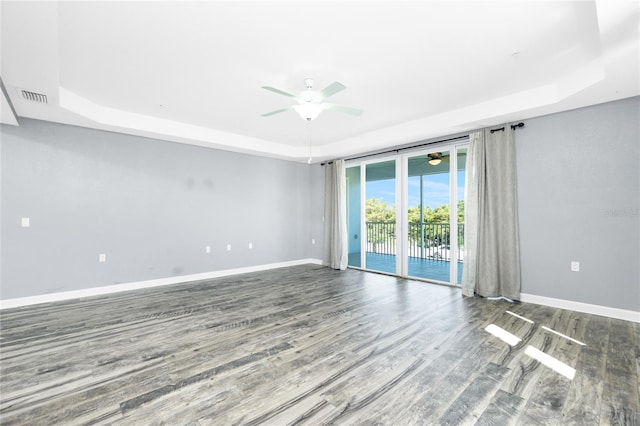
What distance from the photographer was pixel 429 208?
231 inches

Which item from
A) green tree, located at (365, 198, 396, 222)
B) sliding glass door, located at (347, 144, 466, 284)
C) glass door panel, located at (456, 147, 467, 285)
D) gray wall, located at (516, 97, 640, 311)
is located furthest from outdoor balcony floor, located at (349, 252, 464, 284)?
gray wall, located at (516, 97, 640, 311)

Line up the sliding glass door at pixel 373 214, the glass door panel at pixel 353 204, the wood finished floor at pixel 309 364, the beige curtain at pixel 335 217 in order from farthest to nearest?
the glass door panel at pixel 353 204 → the beige curtain at pixel 335 217 → the sliding glass door at pixel 373 214 → the wood finished floor at pixel 309 364

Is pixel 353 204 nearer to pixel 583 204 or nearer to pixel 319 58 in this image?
pixel 583 204

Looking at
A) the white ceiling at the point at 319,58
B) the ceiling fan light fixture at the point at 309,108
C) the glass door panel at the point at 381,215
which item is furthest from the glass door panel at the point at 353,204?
the ceiling fan light fixture at the point at 309,108

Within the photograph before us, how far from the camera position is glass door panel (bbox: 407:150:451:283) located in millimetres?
5223

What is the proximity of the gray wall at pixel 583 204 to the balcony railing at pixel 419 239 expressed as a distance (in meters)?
1.90

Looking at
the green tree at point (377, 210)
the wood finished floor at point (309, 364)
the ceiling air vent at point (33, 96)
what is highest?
the ceiling air vent at point (33, 96)

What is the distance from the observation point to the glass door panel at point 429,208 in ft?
17.1

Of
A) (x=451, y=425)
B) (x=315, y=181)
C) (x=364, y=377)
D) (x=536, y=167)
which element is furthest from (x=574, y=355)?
(x=315, y=181)

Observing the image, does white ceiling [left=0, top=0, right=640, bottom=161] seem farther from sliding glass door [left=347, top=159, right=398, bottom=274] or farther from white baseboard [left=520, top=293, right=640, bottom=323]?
white baseboard [left=520, top=293, right=640, bottom=323]

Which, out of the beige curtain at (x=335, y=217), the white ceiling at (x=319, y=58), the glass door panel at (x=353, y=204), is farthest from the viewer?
the glass door panel at (x=353, y=204)

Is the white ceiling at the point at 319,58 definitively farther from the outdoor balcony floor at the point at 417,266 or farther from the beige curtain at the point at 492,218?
the outdoor balcony floor at the point at 417,266

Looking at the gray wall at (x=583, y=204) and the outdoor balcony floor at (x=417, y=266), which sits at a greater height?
the gray wall at (x=583, y=204)

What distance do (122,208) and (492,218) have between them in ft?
19.0
